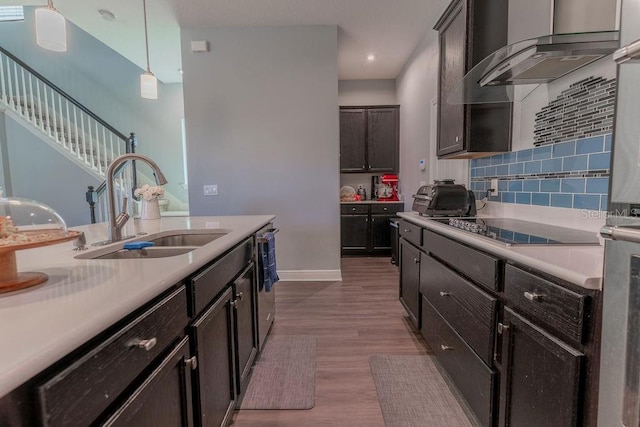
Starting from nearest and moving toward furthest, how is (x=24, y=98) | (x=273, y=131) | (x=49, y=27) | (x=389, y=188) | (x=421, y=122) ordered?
(x=49, y=27)
(x=273, y=131)
(x=421, y=122)
(x=24, y=98)
(x=389, y=188)

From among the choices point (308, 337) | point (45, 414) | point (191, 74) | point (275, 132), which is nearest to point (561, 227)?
point (308, 337)

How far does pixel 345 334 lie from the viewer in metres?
2.44

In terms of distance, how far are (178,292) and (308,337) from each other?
1.65 metres

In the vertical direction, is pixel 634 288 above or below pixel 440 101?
below

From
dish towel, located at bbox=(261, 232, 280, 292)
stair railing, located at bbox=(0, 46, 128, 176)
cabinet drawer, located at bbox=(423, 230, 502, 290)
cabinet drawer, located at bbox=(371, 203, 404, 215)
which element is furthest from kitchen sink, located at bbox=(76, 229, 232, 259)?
stair railing, located at bbox=(0, 46, 128, 176)

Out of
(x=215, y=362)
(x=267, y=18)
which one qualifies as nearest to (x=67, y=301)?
(x=215, y=362)

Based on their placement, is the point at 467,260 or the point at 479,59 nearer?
the point at 467,260

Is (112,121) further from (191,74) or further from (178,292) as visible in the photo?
(178,292)

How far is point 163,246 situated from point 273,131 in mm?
2279

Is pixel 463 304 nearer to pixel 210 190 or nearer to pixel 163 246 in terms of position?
pixel 163 246

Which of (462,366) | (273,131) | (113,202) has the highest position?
(273,131)

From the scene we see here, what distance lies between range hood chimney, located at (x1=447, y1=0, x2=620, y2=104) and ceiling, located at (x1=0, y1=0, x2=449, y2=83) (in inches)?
64.0

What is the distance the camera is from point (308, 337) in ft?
7.86

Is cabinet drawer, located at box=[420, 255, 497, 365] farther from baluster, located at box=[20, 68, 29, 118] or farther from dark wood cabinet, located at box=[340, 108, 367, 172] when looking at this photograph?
baluster, located at box=[20, 68, 29, 118]
